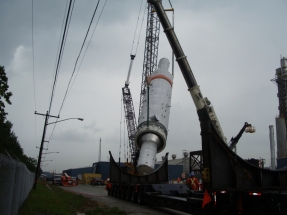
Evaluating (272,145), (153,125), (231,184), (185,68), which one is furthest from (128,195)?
(272,145)

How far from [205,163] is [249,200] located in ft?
4.77

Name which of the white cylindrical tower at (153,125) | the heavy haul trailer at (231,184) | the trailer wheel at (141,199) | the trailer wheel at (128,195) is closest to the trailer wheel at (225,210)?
the heavy haul trailer at (231,184)

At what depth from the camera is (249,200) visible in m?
7.30

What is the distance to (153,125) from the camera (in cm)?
1928

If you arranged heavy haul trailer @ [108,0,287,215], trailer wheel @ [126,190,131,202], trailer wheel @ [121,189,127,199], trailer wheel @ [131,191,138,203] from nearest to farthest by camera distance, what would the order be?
heavy haul trailer @ [108,0,287,215] < trailer wheel @ [131,191,138,203] < trailer wheel @ [126,190,131,202] < trailer wheel @ [121,189,127,199]

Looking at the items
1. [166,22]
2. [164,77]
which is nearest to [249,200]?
[166,22]

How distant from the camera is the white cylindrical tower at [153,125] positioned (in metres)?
18.6

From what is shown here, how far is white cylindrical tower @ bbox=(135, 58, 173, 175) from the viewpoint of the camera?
1856cm

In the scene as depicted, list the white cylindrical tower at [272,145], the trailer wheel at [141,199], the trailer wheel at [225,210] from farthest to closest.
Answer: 1. the white cylindrical tower at [272,145]
2. the trailer wheel at [141,199]
3. the trailer wheel at [225,210]

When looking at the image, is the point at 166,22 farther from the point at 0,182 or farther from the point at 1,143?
the point at 1,143

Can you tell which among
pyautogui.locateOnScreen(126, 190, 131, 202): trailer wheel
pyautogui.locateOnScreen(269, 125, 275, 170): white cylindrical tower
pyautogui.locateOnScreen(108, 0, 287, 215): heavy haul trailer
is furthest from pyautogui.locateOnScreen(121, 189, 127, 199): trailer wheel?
pyautogui.locateOnScreen(269, 125, 275, 170): white cylindrical tower

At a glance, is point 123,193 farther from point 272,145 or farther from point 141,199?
point 272,145

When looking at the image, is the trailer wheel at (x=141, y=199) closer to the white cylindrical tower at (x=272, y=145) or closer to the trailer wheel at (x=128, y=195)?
the trailer wheel at (x=128, y=195)

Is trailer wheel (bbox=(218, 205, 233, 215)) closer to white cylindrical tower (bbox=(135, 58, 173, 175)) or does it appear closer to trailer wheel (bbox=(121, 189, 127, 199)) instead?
white cylindrical tower (bbox=(135, 58, 173, 175))
